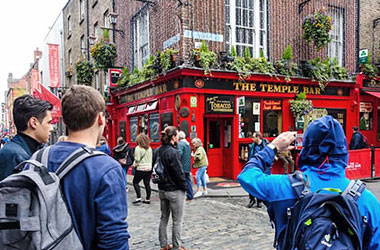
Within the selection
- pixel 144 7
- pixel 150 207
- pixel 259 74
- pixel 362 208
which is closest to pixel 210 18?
pixel 259 74

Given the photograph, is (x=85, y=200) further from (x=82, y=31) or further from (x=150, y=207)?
(x=82, y=31)

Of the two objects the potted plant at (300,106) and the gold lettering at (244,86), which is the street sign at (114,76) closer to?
the gold lettering at (244,86)

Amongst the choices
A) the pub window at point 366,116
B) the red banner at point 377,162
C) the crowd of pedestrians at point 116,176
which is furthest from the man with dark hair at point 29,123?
the pub window at point 366,116

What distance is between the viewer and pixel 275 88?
38.3 feet

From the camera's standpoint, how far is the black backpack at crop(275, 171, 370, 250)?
4.91 feet

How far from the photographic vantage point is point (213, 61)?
414 inches

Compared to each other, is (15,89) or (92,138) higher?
(15,89)

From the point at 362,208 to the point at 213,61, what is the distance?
924cm

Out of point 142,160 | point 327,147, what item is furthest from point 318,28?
point 327,147

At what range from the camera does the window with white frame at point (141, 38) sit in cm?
1336

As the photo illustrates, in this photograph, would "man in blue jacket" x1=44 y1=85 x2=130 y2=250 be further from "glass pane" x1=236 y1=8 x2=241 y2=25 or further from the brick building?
"glass pane" x1=236 y1=8 x2=241 y2=25

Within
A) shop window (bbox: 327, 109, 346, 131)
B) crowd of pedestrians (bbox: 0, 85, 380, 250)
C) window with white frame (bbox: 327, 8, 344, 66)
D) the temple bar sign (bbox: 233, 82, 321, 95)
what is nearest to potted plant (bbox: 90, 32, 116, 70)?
the temple bar sign (bbox: 233, 82, 321, 95)

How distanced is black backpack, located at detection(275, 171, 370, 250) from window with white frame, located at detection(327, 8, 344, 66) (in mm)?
13529

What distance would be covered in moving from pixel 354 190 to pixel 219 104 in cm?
910
